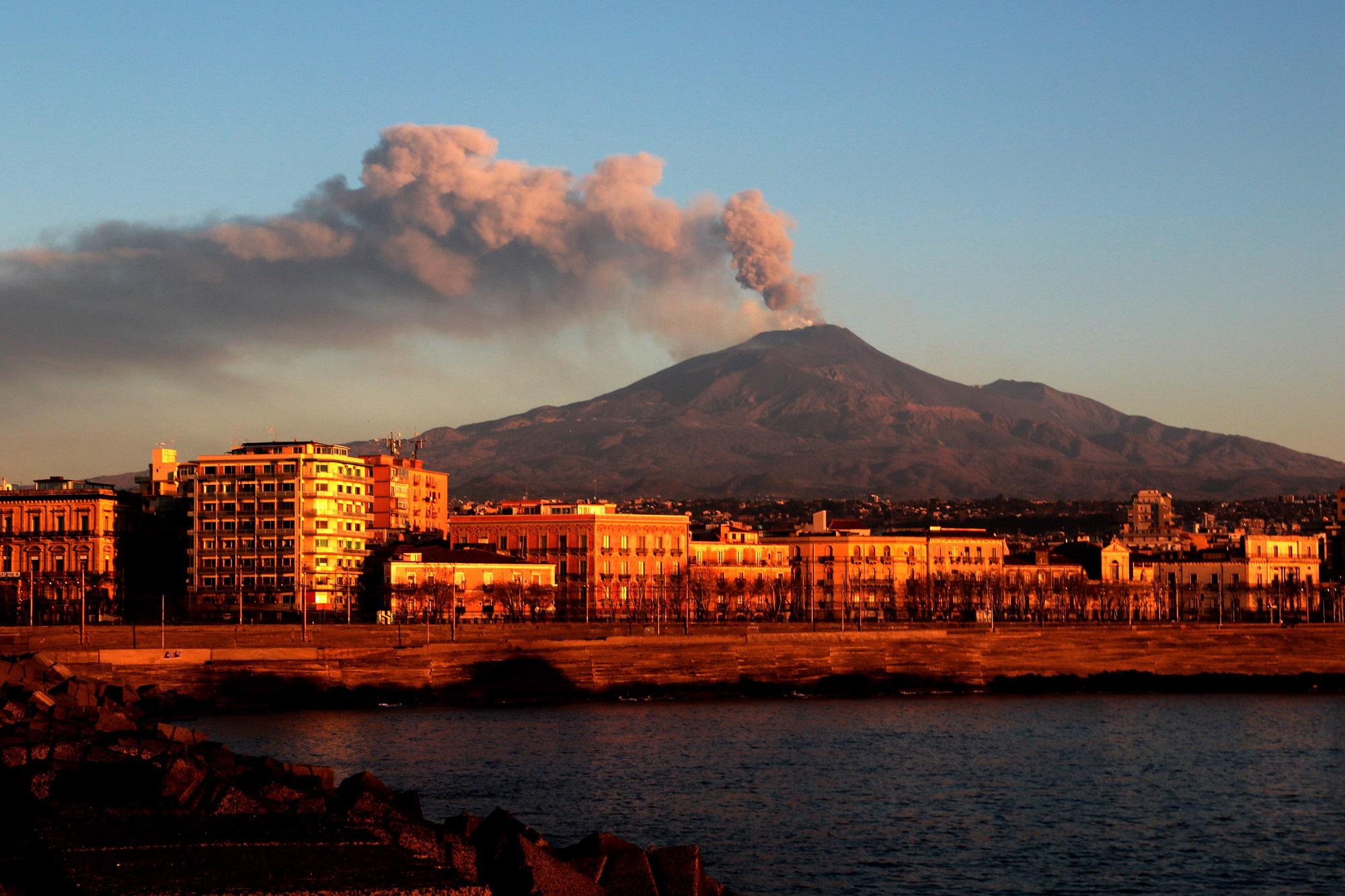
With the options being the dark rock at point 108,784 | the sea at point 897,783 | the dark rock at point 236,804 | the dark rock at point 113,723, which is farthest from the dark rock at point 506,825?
the dark rock at point 113,723

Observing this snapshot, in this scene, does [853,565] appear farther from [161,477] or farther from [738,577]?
[161,477]

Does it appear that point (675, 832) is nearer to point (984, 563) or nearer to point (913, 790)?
point (913, 790)

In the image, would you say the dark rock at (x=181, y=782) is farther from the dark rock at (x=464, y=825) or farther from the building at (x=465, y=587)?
the building at (x=465, y=587)

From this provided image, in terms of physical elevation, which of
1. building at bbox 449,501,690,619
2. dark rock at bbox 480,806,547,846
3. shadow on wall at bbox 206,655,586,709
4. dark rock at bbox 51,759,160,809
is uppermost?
building at bbox 449,501,690,619

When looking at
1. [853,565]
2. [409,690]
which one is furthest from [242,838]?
[853,565]

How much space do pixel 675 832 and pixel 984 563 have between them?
353ft

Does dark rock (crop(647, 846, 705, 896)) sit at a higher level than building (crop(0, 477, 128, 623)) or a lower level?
lower

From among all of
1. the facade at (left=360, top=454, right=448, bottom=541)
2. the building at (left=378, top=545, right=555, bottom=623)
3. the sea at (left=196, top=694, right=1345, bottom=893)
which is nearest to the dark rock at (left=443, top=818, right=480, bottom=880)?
the sea at (left=196, top=694, right=1345, bottom=893)

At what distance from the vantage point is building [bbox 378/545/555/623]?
334 feet

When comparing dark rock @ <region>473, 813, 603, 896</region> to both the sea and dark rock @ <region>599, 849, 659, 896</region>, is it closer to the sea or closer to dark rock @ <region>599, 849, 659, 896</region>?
dark rock @ <region>599, 849, 659, 896</region>

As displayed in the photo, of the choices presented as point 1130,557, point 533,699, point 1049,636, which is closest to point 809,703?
point 533,699

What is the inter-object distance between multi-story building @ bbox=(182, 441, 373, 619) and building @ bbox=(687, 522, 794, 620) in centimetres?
2281

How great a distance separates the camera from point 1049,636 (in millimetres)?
89188

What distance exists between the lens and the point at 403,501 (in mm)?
134875
